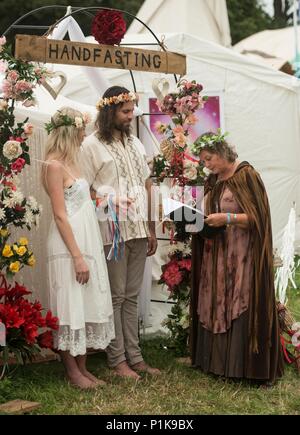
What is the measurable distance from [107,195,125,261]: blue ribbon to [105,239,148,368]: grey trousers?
58 millimetres

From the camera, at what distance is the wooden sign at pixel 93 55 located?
13.1ft

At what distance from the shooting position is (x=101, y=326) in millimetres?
3982

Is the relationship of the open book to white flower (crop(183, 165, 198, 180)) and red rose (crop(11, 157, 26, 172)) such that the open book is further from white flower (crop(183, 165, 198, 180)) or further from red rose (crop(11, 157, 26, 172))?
red rose (crop(11, 157, 26, 172))

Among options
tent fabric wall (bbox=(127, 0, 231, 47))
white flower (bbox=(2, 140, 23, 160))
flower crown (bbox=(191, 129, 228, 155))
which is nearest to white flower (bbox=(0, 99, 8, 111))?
white flower (bbox=(2, 140, 23, 160))

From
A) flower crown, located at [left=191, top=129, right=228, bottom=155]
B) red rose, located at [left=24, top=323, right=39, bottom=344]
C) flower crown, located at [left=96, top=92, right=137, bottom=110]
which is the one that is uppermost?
flower crown, located at [left=96, top=92, right=137, bottom=110]

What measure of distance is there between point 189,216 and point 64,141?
0.84m

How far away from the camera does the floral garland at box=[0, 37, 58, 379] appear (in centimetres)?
372

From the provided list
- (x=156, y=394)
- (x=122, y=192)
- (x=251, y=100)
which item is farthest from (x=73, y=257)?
(x=251, y=100)

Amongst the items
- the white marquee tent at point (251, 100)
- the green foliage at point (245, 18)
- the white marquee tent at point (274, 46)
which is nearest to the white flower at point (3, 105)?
the white marquee tent at point (251, 100)

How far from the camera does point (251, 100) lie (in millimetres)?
8766

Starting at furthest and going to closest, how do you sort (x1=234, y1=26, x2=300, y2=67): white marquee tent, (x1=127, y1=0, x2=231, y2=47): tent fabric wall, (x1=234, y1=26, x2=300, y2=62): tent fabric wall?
(x1=234, y1=26, x2=300, y2=62): tent fabric wall, (x1=234, y1=26, x2=300, y2=67): white marquee tent, (x1=127, y1=0, x2=231, y2=47): tent fabric wall

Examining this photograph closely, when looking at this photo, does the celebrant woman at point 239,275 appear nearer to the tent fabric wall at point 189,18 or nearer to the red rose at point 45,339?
the red rose at point 45,339

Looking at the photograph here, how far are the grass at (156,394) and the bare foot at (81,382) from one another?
1.9 inches

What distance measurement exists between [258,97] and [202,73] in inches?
31.0
